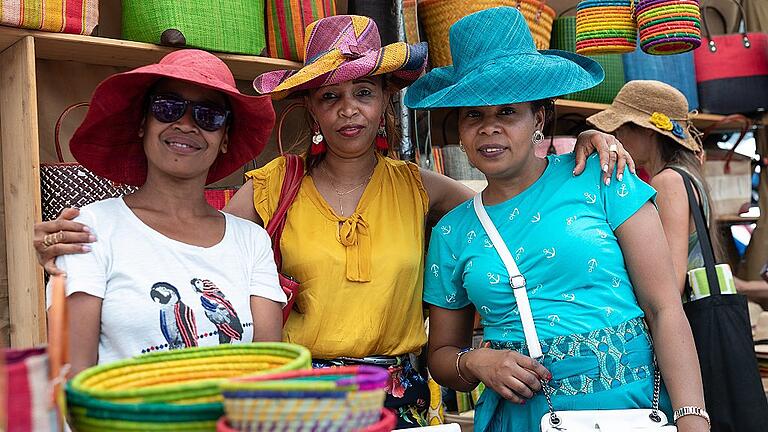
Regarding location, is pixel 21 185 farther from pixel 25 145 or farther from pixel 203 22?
pixel 203 22

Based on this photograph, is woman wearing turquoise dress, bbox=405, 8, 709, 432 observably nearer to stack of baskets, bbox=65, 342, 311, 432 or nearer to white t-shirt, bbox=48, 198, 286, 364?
white t-shirt, bbox=48, 198, 286, 364

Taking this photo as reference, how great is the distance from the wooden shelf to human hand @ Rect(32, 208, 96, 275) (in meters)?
1.16

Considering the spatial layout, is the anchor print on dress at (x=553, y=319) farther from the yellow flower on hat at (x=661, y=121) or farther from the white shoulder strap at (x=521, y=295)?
the yellow flower on hat at (x=661, y=121)

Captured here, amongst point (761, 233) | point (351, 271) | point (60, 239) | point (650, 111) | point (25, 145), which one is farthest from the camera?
point (761, 233)

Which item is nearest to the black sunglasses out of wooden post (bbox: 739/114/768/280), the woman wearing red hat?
the woman wearing red hat

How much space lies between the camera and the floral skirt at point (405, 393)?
88.4 inches

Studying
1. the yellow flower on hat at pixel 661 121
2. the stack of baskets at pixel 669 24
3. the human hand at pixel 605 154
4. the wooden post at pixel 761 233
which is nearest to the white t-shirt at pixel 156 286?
the human hand at pixel 605 154

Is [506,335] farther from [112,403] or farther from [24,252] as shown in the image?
[24,252]

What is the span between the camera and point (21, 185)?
9.08 ft

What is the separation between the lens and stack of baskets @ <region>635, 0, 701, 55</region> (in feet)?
9.62

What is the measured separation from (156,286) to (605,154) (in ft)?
3.78

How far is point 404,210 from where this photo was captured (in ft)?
7.89

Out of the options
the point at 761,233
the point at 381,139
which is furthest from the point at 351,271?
the point at 761,233

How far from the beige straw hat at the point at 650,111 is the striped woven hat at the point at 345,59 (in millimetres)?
1240
